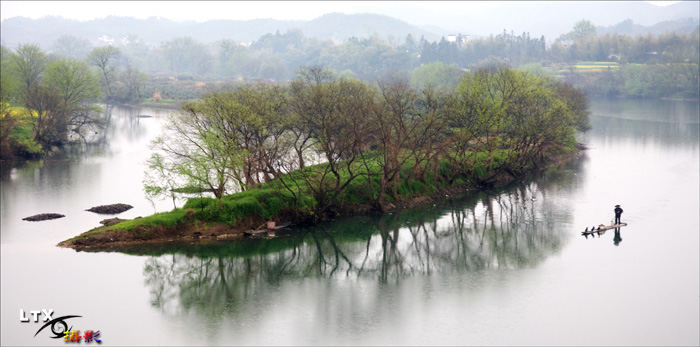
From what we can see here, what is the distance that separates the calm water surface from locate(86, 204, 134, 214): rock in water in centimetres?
111

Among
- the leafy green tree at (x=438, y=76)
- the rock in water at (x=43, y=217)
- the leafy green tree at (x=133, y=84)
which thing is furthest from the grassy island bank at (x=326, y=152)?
the leafy green tree at (x=133, y=84)

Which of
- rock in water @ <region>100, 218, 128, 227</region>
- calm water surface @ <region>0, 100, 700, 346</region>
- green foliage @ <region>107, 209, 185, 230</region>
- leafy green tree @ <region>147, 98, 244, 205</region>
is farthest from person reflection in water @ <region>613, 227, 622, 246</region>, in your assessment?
rock in water @ <region>100, 218, 128, 227</region>

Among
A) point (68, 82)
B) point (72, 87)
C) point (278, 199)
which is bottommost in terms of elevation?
point (278, 199)

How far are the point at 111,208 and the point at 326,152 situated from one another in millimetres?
18667

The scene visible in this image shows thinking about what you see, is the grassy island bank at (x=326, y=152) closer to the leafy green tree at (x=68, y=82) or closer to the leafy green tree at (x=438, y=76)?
the leafy green tree at (x=68, y=82)

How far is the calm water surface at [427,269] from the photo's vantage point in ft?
107

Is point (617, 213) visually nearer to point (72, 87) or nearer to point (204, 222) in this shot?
point (204, 222)

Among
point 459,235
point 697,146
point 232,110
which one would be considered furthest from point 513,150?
point 697,146

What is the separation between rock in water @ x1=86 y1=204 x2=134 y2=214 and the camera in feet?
176

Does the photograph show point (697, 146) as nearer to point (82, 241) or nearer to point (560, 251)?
point (560, 251)

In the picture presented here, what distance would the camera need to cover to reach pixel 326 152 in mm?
50812

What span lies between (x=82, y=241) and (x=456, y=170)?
112 ft

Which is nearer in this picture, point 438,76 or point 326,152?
point 326,152

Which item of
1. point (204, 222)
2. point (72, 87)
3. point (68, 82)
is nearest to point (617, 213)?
point (204, 222)
